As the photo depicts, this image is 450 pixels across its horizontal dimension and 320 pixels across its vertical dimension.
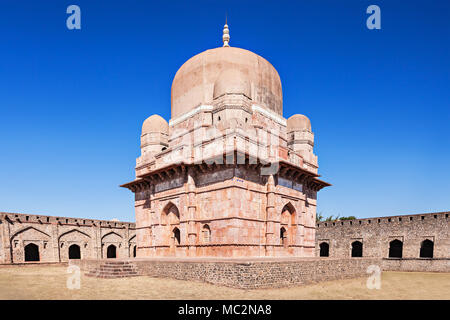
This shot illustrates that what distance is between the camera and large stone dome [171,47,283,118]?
18328 millimetres

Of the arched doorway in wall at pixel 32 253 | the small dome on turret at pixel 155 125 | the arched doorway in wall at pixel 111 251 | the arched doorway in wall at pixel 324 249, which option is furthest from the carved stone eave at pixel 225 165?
the arched doorway in wall at pixel 32 253

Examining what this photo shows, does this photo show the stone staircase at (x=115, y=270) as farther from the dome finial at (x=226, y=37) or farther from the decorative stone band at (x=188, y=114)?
the dome finial at (x=226, y=37)

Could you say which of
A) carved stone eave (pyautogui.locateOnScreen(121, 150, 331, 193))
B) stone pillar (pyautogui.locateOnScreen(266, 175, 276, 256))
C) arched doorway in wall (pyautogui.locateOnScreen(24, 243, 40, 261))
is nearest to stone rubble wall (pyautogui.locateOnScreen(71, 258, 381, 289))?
stone pillar (pyautogui.locateOnScreen(266, 175, 276, 256))

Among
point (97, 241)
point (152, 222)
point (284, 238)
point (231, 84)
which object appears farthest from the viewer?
point (97, 241)

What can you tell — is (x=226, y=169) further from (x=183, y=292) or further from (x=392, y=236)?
(x=392, y=236)

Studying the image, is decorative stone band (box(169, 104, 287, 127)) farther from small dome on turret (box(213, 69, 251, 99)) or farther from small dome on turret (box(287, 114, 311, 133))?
small dome on turret (box(213, 69, 251, 99))

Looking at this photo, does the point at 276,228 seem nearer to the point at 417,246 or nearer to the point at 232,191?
the point at 232,191

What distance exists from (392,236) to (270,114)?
14110mm

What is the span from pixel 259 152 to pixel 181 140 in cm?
484

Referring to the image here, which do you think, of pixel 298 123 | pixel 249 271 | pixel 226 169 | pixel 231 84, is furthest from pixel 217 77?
pixel 249 271

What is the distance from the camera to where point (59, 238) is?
2538 cm

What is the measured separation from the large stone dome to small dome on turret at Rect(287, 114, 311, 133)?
1.34 meters
